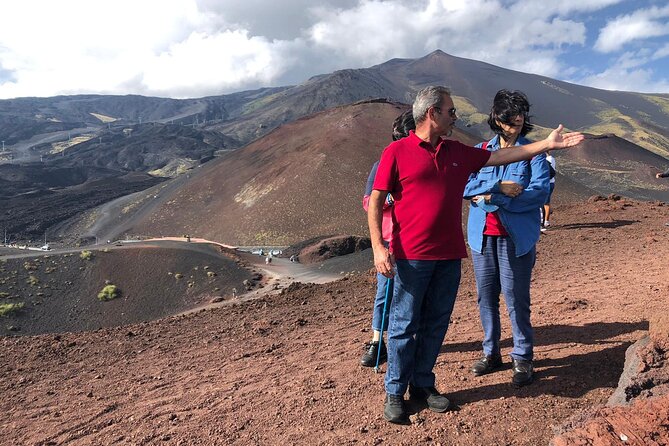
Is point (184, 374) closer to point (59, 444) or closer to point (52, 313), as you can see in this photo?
point (59, 444)

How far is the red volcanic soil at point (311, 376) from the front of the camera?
8.00 feet

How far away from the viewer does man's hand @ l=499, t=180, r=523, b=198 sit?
2570 millimetres

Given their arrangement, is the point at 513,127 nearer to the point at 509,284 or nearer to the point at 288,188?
the point at 509,284

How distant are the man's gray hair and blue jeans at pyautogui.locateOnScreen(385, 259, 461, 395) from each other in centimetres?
72

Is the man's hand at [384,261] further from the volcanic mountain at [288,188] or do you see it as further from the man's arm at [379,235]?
the volcanic mountain at [288,188]

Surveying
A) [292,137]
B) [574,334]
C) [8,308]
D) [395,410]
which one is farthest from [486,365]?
[292,137]

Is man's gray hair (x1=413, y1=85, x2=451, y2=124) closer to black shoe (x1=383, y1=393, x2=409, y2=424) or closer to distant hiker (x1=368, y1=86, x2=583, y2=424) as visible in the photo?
distant hiker (x1=368, y1=86, x2=583, y2=424)

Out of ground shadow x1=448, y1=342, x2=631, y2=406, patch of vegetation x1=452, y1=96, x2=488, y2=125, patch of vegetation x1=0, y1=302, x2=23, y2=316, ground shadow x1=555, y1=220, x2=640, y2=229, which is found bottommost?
patch of vegetation x1=0, y1=302, x2=23, y2=316

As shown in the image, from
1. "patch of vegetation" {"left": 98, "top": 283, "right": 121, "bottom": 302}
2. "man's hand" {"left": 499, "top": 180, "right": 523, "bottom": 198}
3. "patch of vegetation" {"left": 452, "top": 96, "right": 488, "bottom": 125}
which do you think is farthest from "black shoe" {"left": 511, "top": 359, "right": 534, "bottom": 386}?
"patch of vegetation" {"left": 452, "top": 96, "right": 488, "bottom": 125}

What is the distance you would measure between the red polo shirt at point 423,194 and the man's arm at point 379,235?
0.17 feet

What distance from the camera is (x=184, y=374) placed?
4.11m

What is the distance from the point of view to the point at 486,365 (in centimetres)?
292

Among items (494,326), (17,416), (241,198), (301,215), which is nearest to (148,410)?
(17,416)

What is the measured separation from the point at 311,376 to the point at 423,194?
68.3 inches
